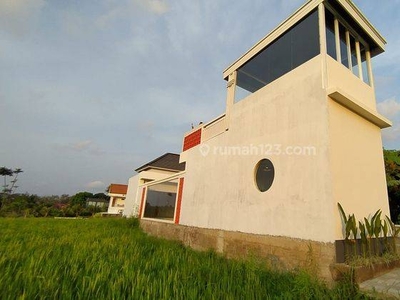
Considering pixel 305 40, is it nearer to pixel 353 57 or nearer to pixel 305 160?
pixel 353 57

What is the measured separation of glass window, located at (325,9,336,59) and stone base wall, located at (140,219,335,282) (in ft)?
12.4

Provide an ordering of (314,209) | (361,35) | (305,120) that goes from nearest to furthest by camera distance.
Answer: (314,209)
(305,120)
(361,35)

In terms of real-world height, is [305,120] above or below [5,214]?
above

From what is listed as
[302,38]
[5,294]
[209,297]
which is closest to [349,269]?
[209,297]

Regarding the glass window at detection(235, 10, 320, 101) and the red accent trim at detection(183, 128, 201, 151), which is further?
the red accent trim at detection(183, 128, 201, 151)

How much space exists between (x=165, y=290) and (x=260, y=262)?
2.51 meters

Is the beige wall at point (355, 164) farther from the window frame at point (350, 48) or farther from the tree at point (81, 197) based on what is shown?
the tree at point (81, 197)

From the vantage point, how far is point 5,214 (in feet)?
75.8

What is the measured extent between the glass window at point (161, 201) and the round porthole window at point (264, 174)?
4.94m

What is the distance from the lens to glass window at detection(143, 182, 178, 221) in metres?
9.69

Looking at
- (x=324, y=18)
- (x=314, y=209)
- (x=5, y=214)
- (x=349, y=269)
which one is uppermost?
(x=324, y=18)

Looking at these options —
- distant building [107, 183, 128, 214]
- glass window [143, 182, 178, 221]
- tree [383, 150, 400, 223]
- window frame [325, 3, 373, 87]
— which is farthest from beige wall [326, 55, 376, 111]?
distant building [107, 183, 128, 214]

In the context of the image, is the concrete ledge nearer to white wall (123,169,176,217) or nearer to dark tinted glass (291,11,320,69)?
dark tinted glass (291,11,320,69)

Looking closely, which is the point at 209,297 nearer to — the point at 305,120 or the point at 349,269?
the point at 349,269
